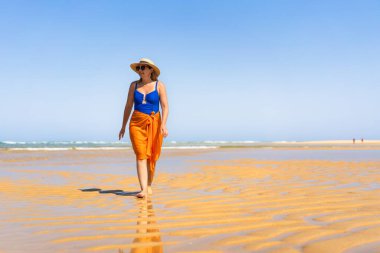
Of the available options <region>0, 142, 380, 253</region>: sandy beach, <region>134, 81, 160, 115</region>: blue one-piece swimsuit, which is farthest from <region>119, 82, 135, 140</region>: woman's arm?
<region>0, 142, 380, 253</region>: sandy beach

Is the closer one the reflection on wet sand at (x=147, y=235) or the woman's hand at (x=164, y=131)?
the reflection on wet sand at (x=147, y=235)

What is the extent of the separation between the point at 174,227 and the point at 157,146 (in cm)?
233

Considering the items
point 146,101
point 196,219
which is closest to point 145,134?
point 146,101

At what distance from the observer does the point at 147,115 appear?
5180mm

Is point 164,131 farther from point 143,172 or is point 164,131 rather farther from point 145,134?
point 143,172

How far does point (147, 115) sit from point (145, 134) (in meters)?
0.25

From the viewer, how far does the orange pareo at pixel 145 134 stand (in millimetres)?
5125

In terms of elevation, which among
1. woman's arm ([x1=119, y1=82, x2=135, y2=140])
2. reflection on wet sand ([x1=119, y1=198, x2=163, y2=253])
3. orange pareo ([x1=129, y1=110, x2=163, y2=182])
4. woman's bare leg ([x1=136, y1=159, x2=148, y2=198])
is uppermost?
woman's arm ([x1=119, y1=82, x2=135, y2=140])

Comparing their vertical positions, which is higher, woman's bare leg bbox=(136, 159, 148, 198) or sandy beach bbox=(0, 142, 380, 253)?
woman's bare leg bbox=(136, 159, 148, 198)

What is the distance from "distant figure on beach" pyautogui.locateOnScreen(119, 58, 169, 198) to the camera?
5.12m

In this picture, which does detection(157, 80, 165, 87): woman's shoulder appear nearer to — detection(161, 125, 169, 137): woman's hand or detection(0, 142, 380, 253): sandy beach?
detection(161, 125, 169, 137): woman's hand

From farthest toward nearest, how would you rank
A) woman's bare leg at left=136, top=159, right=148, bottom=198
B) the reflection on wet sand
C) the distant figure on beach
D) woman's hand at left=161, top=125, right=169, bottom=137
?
woman's hand at left=161, top=125, right=169, bottom=137 → the distant figure on beach → woman's bare leg at left=136, top=159, right=148, bottom=198 → the reflection on wet sand

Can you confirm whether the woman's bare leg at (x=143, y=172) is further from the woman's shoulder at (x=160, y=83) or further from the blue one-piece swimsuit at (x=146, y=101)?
the woman's shoulder at (x=160, y=83)

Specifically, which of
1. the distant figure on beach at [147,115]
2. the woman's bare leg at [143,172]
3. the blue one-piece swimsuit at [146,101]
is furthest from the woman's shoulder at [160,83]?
the woman's bare leg at [143,172]
